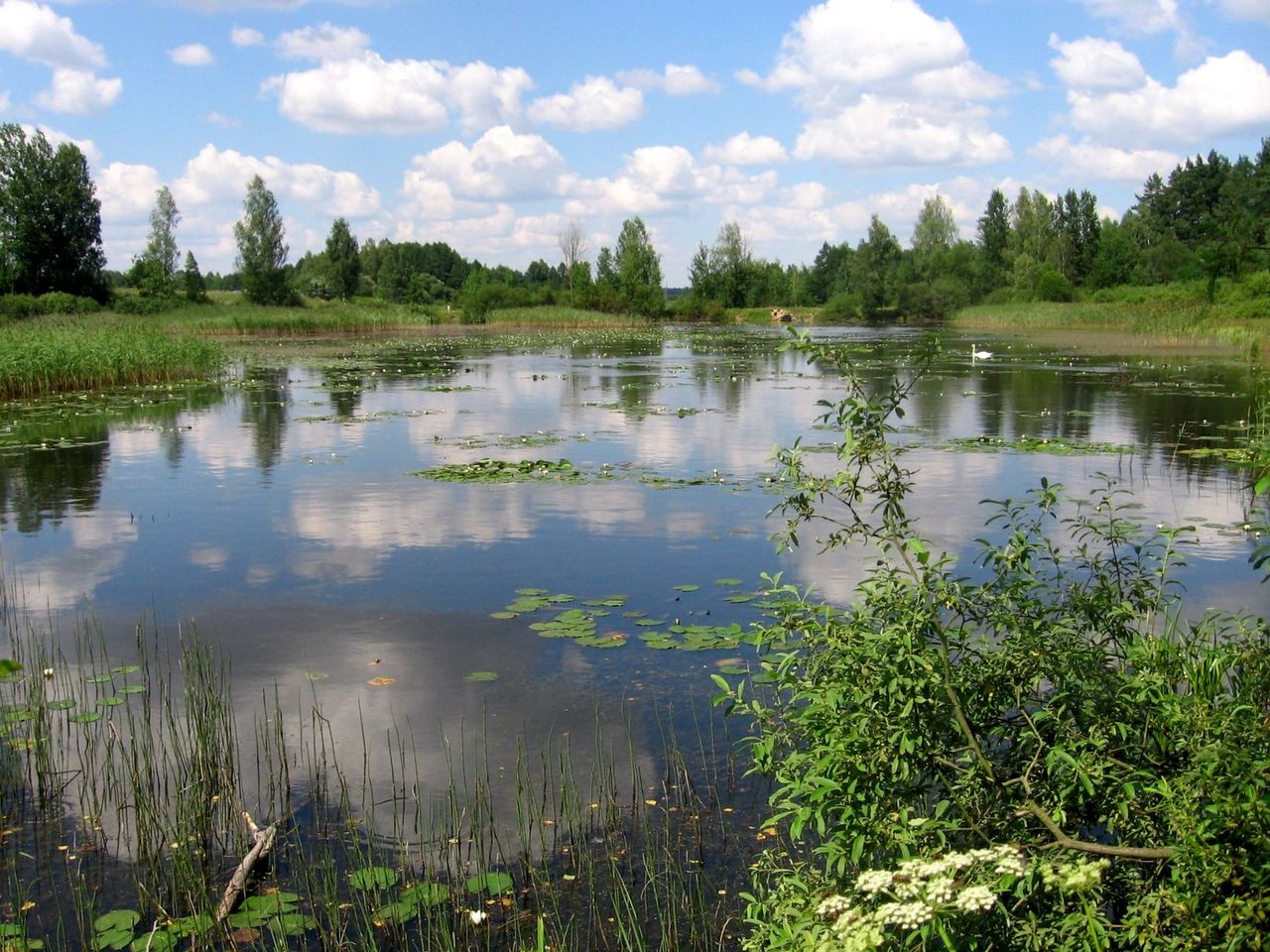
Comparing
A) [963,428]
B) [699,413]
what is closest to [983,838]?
[963,428]

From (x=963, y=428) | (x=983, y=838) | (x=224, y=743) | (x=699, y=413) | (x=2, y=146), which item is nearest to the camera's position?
(x=983, y=838)

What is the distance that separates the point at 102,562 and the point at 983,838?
8.85 m

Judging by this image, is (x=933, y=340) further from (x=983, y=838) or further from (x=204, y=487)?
(x=204, y=487)

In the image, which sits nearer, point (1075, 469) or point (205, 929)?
point (205, 929)

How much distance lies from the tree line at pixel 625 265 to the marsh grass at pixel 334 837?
4934cm

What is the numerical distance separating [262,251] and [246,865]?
266ft

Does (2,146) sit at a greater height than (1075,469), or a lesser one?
greater

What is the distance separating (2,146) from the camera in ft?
206

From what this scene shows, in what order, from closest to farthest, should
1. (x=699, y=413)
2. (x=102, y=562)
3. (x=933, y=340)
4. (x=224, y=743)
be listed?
1. (x=933, y=340)
2. (x=224, y=743)
3. (x=102, y=562)
4. (x=699, y=413)

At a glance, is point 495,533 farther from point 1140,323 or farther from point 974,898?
point 1140,323

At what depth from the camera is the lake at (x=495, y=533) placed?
643 centimetres

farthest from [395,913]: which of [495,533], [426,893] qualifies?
[495,533]

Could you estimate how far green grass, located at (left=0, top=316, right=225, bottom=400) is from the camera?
23.4m

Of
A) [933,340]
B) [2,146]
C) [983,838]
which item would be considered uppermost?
[2,146]
